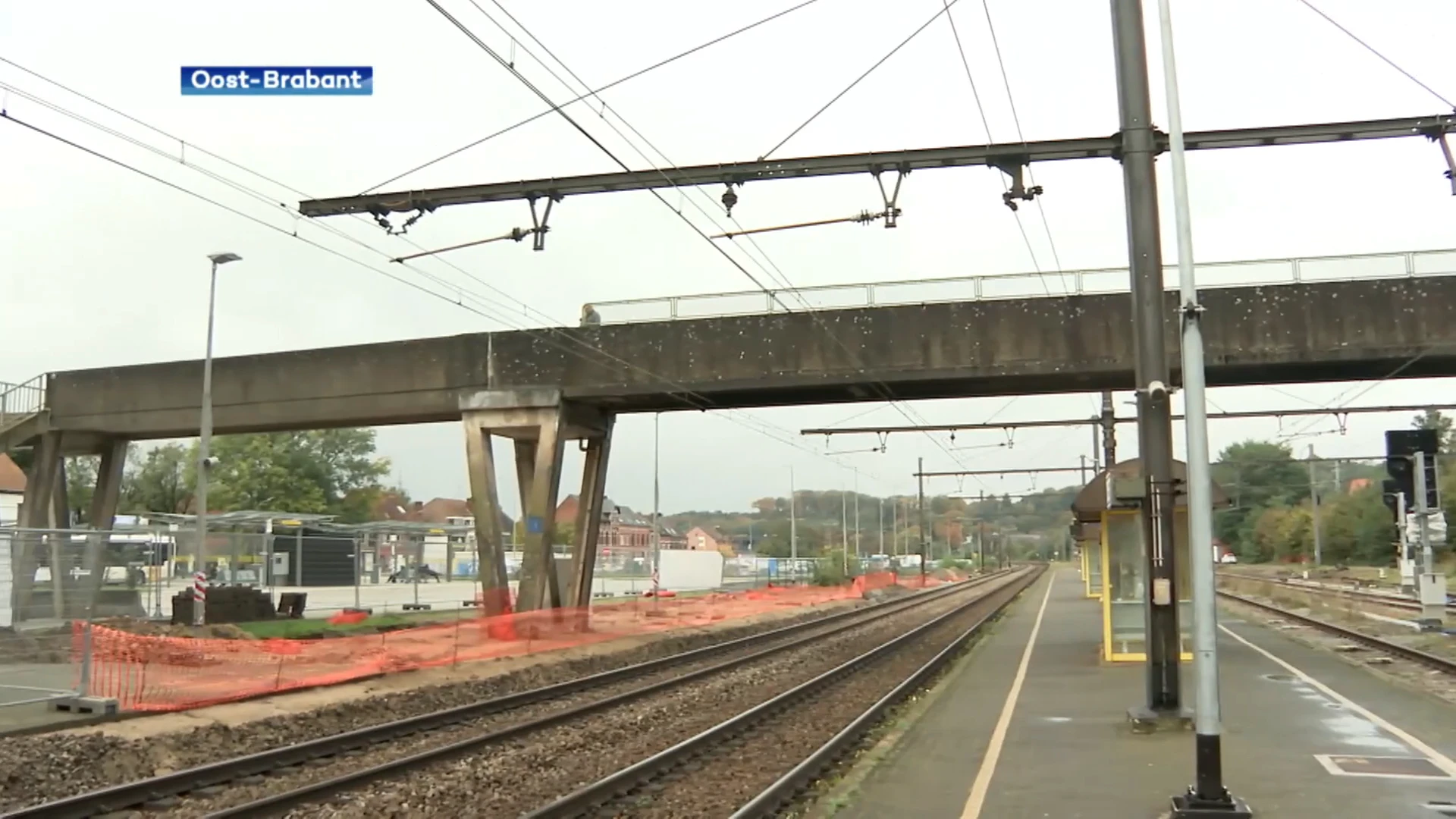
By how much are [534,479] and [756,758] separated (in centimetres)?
1572

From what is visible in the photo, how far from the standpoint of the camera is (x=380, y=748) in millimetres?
12297

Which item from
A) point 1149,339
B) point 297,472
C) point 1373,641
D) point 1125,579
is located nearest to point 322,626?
point 1125,579

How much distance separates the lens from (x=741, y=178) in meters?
14.1

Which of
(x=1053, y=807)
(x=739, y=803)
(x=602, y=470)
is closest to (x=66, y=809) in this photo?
(x=739, y=803)

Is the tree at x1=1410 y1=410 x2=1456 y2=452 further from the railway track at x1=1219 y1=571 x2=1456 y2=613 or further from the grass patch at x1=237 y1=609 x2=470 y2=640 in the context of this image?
the grass patch at x1=237 y1=609 x2=470 y2=640

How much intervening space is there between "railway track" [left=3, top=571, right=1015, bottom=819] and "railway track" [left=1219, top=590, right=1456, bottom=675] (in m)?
12.0

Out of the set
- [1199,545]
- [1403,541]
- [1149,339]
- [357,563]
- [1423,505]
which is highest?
[1149,339]

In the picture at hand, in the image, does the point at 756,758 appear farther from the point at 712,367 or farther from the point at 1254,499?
the point at 1254,499

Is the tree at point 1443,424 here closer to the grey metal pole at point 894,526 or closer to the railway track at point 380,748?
the grey metal pole at point 894,526

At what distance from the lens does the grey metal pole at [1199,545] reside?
782 centimetres

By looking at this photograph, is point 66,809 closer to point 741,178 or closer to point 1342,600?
point 741,178

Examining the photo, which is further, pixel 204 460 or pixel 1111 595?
pixel 204 460

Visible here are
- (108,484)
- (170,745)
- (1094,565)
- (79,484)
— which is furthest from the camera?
(79,484)

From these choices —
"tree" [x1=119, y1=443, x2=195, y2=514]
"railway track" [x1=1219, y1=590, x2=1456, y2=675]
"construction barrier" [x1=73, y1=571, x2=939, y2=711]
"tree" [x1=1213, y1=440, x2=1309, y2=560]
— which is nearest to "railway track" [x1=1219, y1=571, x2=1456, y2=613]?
"railway track" [x1=1219, y1=590, x2=1456, y2=675]
